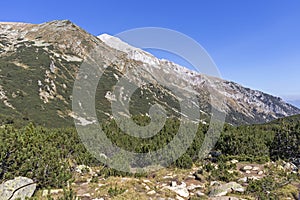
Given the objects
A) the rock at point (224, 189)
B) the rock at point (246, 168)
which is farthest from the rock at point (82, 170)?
the rock at point (246, 168)

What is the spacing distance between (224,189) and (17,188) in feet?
28.2

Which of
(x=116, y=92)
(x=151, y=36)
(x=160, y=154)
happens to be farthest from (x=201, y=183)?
(x=116, y=92)

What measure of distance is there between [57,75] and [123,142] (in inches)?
4237

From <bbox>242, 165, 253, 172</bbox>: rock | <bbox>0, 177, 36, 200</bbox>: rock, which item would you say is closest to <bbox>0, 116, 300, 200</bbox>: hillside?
<bbox>242, 165, 253, 172</bbox>: rock

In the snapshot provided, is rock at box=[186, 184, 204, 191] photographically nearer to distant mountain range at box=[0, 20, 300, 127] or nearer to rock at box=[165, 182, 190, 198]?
rock at box=[165, 182, 190, 198]

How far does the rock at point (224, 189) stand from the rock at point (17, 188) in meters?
7.49

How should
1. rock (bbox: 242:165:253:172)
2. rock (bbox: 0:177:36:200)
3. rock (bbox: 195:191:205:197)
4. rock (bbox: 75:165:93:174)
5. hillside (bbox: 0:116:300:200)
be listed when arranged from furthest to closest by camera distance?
1. rock (bbox: 242:165:253:172)
2. rock (bbox: 75:165:93:174)
3. rock (bbox: 195:191:205:197)
4. hillside (bbox: 0:116:300:200)
5. rock (bbox: 0:177:36:200)

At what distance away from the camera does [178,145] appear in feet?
62.4

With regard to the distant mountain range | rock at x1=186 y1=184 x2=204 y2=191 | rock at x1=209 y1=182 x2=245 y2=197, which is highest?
the distant mountain range

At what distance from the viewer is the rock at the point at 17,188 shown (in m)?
8.90

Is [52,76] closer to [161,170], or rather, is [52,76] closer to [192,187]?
[161,170]

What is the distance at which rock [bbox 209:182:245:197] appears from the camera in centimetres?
1207

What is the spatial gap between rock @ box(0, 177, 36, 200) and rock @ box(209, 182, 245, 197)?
7.49 m

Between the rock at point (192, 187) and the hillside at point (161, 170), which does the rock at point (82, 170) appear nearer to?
the hillside at point (161, 170)
